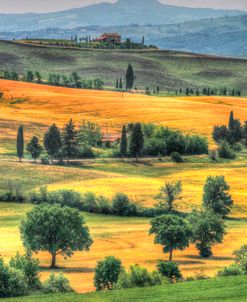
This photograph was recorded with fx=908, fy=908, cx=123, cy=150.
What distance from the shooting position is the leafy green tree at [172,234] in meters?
70.9

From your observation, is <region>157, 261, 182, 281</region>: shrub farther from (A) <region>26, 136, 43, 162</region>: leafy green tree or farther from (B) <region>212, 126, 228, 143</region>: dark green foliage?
(B) <region>212, 126, 228, 143</region>: dark green foliage

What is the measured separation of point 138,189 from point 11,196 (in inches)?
550

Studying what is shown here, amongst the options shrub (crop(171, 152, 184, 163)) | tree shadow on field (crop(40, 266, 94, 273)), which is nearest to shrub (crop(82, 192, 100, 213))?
tree shadow on field (crop(40, 266, 94, 273))

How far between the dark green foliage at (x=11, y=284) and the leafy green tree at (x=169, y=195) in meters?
38.8

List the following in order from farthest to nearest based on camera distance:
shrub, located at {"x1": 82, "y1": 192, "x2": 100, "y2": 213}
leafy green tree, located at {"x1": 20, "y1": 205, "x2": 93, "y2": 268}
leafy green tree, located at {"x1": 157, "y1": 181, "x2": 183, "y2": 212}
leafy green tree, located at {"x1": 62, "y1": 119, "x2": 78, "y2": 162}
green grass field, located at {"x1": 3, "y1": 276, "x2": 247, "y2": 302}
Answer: leafy green tree, located at {"x1": 62, "y1": 119, "x2": 78, "y2": 162}, leafy green tree, located at {"x1": 157, "y1": 181, "x2": 183, "y2": 212}, shrub, located at {"x1": 82, "y1": 192, "x2": 100, "y2": 213}, leafy green tree, located at {"x1": 20, "y1": 205, "x2": 93, "y2": 268}, green grass field, located at {"x1": 3, "y1": 276, "x2": 247, "y2": 302}

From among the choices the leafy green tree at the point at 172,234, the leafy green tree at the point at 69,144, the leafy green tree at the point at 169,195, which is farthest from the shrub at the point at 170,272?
the leafy green tree at the point at 69,144

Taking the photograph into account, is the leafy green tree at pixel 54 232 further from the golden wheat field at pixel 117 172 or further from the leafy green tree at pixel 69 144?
the leafy green tree at pixel 69 144

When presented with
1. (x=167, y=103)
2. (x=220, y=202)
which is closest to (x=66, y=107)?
(x=167, y=103)

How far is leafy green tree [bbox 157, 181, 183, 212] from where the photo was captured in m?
90.6

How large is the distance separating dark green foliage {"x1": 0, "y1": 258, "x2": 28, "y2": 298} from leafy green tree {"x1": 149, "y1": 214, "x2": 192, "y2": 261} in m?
20.4

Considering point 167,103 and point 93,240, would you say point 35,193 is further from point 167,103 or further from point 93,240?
point 167,103

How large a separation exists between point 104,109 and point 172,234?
9744 centimetres

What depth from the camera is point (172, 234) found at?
70875mm

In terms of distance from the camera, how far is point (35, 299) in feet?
161
